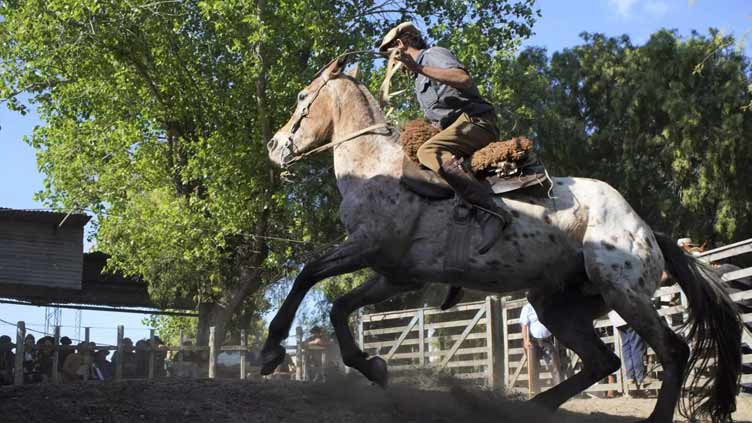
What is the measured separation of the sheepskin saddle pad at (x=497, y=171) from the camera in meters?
8.13

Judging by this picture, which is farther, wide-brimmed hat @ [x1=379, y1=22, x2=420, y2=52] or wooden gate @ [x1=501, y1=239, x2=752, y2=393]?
wooden gate @ [x1=501, y1=239, x2=752, y2=393]

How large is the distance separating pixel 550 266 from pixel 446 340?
46.6 ft

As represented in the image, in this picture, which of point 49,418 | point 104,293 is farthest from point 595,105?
point 49,418

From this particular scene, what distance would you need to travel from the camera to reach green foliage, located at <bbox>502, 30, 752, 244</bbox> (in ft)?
94.0

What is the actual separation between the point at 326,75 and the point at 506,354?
11.6 metres

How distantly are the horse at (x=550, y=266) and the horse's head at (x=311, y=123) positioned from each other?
57 centimetres

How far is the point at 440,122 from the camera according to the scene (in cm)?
852

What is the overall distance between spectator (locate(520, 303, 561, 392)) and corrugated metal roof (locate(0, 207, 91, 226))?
1727 centimetres

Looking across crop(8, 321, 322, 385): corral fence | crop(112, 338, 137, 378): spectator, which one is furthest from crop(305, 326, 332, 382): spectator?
crop(112, 338, 137, 378): spectator

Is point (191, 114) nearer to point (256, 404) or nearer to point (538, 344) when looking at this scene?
point (538, 344)

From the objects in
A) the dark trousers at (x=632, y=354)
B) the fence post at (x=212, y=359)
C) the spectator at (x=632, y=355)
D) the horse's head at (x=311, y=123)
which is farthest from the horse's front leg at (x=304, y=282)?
the fence post at (x=212, y=359)

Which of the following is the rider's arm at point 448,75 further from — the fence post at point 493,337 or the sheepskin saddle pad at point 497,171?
the fence post at point 493,337

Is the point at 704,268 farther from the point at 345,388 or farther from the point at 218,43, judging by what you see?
the point at 218,43

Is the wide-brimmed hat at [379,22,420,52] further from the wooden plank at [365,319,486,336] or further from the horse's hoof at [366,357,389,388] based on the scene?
the wooden plank at [365,319,486,336]
